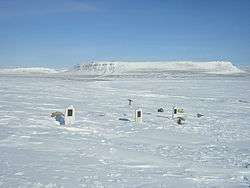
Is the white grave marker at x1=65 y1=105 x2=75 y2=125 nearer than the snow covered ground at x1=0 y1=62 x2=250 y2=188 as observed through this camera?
No

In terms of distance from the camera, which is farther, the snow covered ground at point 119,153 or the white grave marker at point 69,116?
the white grave marker at point 69,116

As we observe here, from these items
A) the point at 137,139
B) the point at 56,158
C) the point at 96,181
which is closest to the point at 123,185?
the point at 96,181

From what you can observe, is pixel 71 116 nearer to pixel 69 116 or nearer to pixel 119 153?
pixel 69 116

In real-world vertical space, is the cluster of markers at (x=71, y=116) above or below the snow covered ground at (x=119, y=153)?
above

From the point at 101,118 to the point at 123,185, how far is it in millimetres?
10997

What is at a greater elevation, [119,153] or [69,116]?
[69,116]

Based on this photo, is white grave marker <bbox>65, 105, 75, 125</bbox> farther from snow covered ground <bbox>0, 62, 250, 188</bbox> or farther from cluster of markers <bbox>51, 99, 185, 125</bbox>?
snow covered ground <bbox>0, 62, 250, 188</bbox>

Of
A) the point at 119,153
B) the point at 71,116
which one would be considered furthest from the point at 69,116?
the point at 119,153

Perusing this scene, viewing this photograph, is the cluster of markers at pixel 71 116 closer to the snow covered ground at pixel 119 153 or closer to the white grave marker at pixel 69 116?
the white grave marker at pixel 69 116

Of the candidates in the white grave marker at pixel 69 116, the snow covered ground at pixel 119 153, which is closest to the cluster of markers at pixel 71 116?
the white grave marker at pixel 69 116

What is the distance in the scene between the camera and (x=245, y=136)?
15.5 metres

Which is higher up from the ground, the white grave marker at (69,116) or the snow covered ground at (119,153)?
the white grave marker at (69,116)

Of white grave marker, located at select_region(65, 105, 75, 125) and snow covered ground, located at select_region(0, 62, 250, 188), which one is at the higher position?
white grave marker, located at select_region(65, 105, 75, 125)

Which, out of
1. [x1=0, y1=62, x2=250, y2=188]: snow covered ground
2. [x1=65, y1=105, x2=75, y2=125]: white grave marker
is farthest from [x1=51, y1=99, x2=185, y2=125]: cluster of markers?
[x1=0, y1=62, x2=250, y2=188]: snow covered ground
